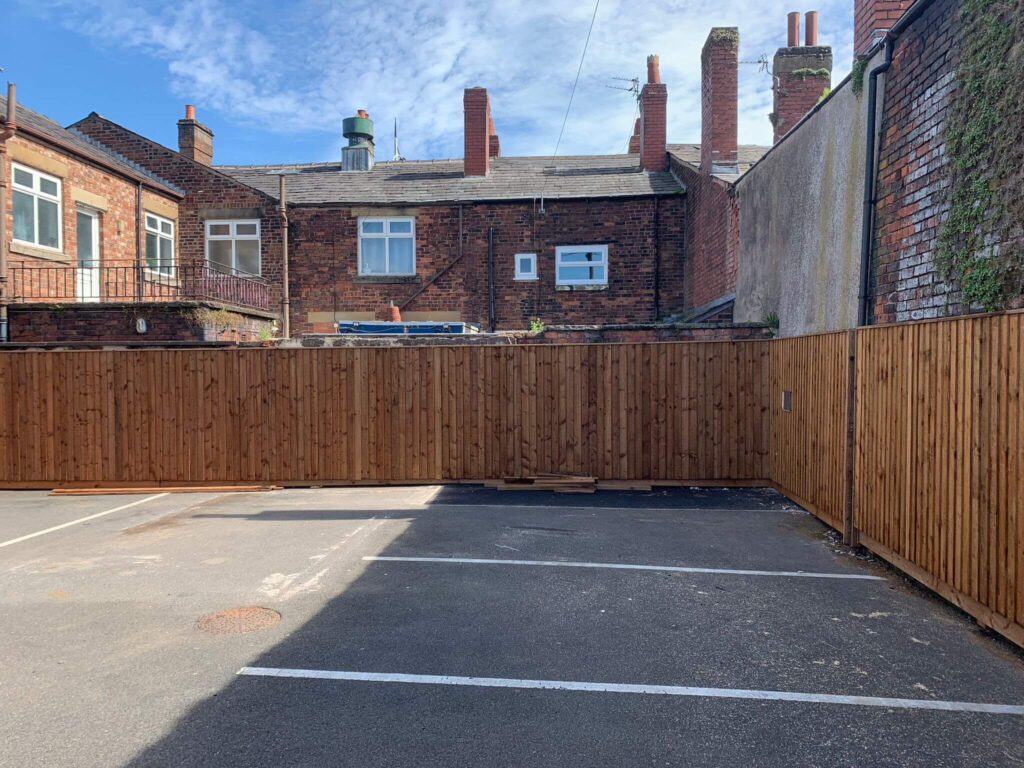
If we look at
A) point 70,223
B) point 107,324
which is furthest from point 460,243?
point 70,223

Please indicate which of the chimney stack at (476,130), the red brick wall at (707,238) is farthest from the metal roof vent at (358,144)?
the red brick wall at (707,238)

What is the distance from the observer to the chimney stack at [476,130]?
20750mm

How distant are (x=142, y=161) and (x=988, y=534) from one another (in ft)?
74.9

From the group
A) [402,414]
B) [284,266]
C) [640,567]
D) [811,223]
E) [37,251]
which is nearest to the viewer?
[640,567]

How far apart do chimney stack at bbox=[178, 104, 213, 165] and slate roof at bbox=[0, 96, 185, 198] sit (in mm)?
1226

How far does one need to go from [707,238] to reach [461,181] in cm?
804

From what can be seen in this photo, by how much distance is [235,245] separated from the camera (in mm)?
20172

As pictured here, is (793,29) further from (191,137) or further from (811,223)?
(191,137)

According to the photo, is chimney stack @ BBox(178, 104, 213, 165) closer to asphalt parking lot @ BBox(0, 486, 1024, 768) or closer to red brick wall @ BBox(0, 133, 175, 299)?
red brick wall @ BBox(0, 133, 175, 299)

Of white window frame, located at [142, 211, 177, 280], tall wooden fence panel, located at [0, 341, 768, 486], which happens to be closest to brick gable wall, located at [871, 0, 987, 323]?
tall wooden fence panel, located at [0, 341, 768, 486]

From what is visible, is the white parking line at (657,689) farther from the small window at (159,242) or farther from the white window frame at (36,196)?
the small window at (159,242)

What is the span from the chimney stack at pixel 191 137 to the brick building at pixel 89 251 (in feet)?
3.99

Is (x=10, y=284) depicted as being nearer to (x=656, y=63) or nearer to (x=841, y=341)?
(x=841, y=341)

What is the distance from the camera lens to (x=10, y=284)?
46.4ft
